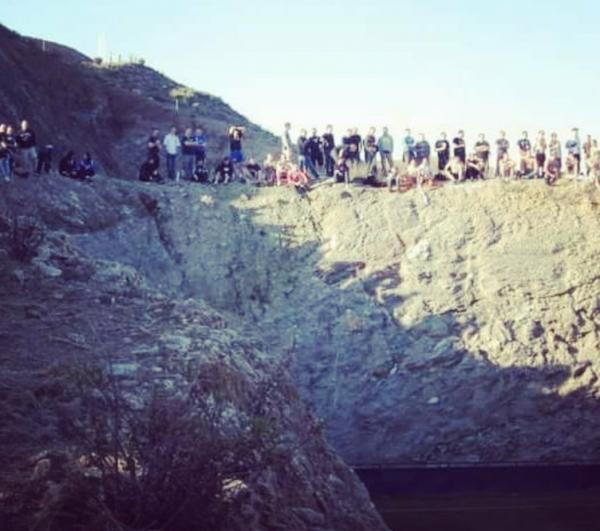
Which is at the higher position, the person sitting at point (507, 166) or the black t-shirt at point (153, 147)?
the black t-shirt at point (153, 147)

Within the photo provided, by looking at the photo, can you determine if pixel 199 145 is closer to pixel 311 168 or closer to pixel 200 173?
pixel 200 173

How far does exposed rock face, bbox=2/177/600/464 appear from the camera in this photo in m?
16.6

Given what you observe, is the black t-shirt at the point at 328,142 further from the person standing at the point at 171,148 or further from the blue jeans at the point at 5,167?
the blue jeans at the point at 5,167

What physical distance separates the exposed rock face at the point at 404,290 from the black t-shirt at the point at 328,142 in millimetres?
992

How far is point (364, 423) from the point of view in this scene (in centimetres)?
1647

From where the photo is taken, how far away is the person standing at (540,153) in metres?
19.2

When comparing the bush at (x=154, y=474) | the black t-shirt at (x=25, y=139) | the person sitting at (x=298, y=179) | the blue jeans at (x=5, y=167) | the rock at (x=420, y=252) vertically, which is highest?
the black t-shirt at (x=25, y=139)

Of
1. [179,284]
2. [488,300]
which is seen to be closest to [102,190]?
[179,284]

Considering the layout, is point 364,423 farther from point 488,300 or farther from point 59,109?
point 59,109

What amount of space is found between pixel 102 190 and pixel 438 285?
8.19m

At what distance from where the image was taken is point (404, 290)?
58.8 ft

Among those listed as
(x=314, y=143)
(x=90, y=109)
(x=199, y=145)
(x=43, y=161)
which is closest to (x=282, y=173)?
(x=314, y=143)

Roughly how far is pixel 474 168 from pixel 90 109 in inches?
570

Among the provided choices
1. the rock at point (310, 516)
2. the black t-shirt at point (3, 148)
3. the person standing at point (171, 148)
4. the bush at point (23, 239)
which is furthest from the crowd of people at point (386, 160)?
the rock at point (310, 516)
